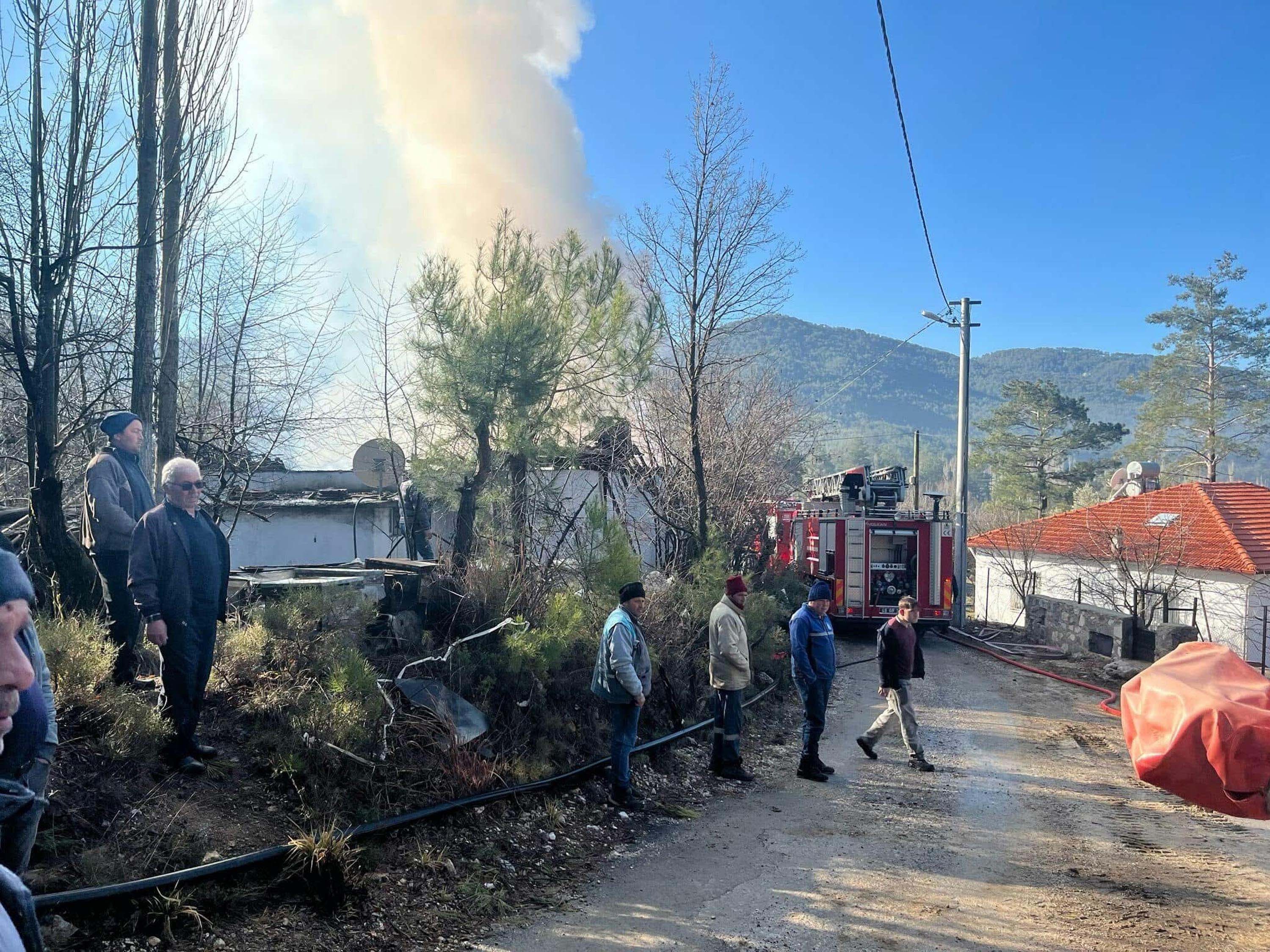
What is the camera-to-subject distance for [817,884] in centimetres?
554

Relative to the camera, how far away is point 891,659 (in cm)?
873

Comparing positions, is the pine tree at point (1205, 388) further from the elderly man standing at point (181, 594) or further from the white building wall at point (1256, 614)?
the elderly man standing at point (181, 594)

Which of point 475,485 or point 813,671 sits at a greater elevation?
point 475,485

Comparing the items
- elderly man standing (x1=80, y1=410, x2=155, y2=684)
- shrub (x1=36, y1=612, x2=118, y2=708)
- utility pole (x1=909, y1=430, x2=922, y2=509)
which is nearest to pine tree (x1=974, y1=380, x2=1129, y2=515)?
utility pole (x1=909, y1=430, x2=922, y2=509)

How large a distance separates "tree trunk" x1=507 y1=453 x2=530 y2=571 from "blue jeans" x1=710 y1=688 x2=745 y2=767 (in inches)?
98.7

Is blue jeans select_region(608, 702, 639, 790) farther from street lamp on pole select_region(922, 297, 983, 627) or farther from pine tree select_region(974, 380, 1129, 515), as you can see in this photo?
pine tree select_region(974, 380, 1129, 515)

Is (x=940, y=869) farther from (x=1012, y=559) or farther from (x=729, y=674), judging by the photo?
(x=1012, y=559)

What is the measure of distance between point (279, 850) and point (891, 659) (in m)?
6.21

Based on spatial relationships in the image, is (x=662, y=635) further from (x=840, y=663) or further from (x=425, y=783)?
(x=840, y=663)

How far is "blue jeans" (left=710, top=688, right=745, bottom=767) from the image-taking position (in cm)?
809

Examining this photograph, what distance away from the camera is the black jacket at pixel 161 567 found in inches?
198

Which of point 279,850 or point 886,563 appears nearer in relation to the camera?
point 279,850

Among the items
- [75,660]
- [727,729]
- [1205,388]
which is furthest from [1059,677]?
[1205,388]

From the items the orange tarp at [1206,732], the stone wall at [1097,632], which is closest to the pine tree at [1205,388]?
the stone wall at [1097,632]
